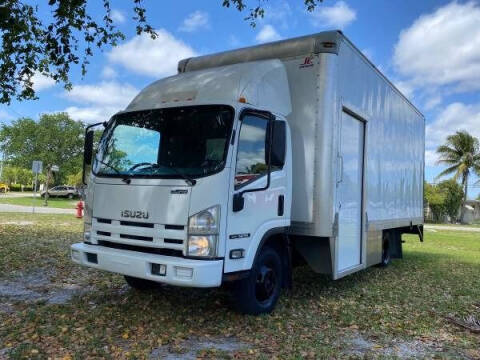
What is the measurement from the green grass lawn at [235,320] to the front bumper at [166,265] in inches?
27.4

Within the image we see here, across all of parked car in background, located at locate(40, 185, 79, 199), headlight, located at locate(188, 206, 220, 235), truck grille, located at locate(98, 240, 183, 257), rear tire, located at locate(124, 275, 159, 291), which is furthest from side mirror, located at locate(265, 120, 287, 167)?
parked car in background, located at locate(40, 185, 79, 199)

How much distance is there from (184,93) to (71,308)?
10.4 feet

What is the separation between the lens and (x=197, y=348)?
4770 mm

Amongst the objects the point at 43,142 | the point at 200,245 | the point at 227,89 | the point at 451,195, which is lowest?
the point at 200,245

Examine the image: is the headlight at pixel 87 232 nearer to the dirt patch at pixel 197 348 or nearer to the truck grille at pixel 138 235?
the truck grille at pixel 138 235

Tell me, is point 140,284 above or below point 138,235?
below

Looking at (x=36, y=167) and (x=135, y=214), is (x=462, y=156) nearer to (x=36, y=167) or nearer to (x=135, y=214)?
(x=36, y=167)

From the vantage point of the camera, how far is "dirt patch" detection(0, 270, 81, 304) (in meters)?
6.53

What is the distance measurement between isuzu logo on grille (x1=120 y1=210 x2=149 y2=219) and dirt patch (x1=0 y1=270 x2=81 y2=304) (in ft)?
6.74

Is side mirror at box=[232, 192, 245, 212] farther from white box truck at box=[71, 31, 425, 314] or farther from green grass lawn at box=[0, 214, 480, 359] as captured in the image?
green grass lawn at box=[0, 214, 480, 359]

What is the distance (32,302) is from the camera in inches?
247

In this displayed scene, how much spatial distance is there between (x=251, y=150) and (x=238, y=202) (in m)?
0.68

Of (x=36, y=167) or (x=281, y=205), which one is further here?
(x=36, y=167)

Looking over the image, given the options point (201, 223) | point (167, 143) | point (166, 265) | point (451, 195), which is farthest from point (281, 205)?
point (451, 195)
